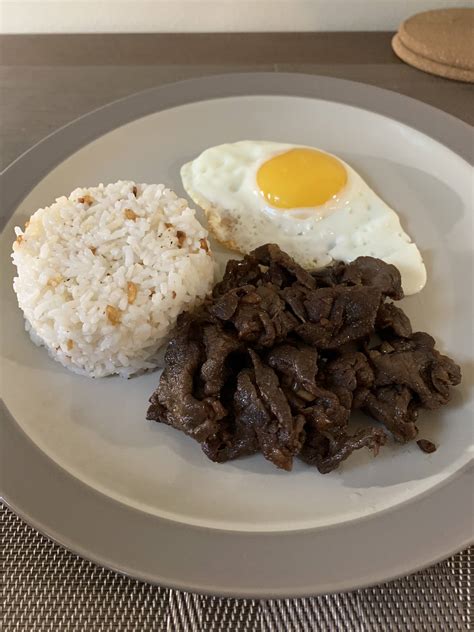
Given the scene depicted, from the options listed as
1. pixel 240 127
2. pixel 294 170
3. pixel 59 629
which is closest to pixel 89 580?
pixel 59 629

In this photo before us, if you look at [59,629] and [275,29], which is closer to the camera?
[59,629]

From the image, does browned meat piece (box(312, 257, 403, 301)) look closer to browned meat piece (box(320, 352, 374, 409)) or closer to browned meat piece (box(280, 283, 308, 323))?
browned meat piece (box(280, 283, 308, 323))

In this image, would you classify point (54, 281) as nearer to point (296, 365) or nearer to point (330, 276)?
point (296, 365)

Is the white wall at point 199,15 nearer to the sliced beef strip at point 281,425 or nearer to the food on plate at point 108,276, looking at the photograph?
A: the food on plate at point 108,276

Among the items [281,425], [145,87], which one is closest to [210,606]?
[281,425]

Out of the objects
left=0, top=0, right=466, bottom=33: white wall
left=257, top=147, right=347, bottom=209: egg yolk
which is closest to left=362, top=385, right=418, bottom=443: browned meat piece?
left=257, top=147, right=347, bottom=209: egg yolk

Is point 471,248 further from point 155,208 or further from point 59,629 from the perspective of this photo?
point 59,629
